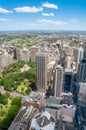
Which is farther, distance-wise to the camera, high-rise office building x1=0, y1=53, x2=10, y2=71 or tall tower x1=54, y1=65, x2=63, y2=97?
high-rise office building x1=0, y1=53, x2=10, y2=71

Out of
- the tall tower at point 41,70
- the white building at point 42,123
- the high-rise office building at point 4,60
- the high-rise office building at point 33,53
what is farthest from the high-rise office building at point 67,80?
the high-rise office building at point 33,53

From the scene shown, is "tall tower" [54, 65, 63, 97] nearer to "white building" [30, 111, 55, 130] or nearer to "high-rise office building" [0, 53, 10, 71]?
"white building" [30, 111, 55, 130]

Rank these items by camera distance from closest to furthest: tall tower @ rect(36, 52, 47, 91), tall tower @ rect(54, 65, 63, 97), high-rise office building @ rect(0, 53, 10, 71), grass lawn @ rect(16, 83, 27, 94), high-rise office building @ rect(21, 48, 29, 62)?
1. tall tower @ rect(54, 65, 63, 97)
2. tall tower @ rect(36, 52, 47, 91)
3. grass lawn @ rect(16, 83, 27, 94)
4. high-rise office building @ rect(0, 53, 10, 71)
5. high-rise office building @ rect(21, 48, 29, 62)

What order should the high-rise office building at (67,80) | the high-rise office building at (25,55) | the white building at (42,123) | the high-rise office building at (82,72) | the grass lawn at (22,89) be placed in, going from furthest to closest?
1. the high-rise office building at (25,55)
2. the grass lawn at (22,89)
3. the high-rise office building at (67,80)
4. the high-rise office building at (82,72)
5. the white building at (42,123)

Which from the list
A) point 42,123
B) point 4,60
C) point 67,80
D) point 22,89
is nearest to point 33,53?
point 4,60

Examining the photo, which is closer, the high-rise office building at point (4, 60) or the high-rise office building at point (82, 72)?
the high-rise office building at point (82, 72)

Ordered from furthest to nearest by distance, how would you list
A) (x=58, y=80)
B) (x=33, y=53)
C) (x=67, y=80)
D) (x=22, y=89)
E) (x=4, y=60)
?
(x=33, y=53), (x=4, y=60), (x=22, y=89), (x=67, y=80), (x=58, y=80)

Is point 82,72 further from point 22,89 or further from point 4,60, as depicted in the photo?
point 4,60

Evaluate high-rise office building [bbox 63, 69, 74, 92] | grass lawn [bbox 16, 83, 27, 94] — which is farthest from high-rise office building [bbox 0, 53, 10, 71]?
high-rise office building [bbox 63, 69, 74, 92]

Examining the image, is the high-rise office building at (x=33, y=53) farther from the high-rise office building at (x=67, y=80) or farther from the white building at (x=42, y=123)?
the white building at (x=42, y=123)
